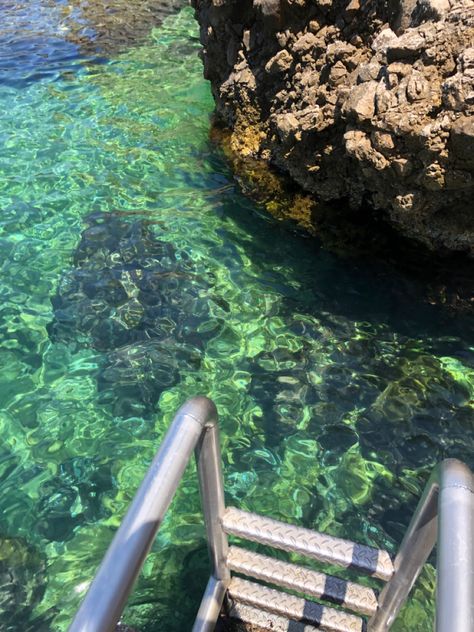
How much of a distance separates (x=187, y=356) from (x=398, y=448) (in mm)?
1654

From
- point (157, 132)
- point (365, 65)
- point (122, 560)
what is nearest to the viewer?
point (122, 560)

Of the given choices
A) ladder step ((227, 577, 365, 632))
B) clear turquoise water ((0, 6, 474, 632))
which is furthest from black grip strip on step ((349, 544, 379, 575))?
clear turquoise water ((0, 6, 474, 632))

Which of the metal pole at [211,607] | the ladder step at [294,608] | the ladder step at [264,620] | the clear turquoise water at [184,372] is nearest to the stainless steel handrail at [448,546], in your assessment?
the ladder step at [294,608]

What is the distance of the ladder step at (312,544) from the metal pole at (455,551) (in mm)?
699

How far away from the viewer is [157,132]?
6949 mm

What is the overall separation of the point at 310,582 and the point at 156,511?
1.08 metres

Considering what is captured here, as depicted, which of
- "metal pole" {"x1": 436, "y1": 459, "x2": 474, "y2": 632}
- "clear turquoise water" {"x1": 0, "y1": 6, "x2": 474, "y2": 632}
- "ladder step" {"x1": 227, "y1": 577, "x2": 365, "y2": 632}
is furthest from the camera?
"clear turquoise water" {"x1": 0, "y1": 6, "x2": 474, "y2": 632}

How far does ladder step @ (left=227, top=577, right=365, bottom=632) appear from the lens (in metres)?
2.15

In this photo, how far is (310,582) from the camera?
80.7 inches

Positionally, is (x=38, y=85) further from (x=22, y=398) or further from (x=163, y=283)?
(x=22, y=398)

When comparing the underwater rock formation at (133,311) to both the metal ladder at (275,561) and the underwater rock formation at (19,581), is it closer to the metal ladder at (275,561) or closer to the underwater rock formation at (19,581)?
the underwater rock formation at (19,581)

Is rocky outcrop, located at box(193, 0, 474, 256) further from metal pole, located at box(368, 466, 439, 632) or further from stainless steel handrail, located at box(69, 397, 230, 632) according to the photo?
stainless steel handrail, located at box(69, 397, 230, 632)

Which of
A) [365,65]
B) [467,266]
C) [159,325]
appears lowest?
[159,325]

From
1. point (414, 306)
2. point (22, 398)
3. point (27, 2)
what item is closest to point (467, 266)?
point (414, 306)
